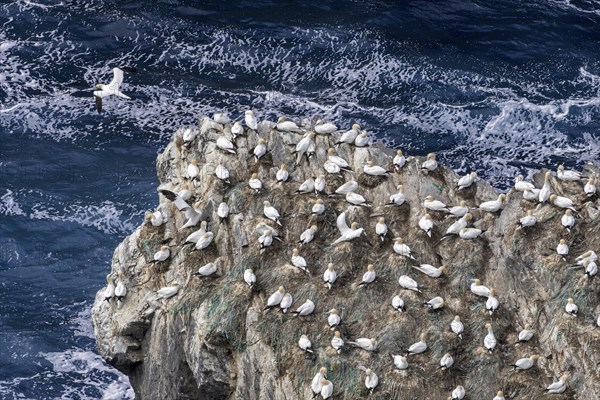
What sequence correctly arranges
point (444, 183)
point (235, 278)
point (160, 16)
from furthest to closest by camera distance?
point (160, 16) < point (444, 183) < point (235, 278)

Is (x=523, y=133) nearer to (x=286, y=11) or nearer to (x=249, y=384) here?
(x=286, y=11)

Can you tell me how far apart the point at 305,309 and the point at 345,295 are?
4.16ft

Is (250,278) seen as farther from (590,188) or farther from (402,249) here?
(590,188)

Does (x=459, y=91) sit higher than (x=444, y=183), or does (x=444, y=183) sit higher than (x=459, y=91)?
(x=444, y=183)

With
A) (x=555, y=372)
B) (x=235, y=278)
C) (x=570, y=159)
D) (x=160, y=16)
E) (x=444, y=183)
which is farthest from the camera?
(x=160, y=16)

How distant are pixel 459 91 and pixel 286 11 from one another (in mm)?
10328

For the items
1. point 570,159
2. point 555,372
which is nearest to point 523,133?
point 570,159

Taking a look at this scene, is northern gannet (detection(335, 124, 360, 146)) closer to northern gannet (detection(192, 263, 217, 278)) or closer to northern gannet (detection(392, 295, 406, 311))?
northern gannet (detection(192, 263, 217, 278))

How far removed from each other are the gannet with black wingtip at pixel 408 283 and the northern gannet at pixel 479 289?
4.72ft

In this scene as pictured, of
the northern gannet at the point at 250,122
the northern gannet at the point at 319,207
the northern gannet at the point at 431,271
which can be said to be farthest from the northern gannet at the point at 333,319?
the northern gannet at the point at 250,122

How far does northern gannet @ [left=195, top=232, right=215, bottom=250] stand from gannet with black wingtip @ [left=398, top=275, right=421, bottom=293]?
5356mm

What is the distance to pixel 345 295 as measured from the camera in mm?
34219

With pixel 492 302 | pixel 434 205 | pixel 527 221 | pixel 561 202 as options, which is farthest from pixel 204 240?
Answer: pixel 561 202

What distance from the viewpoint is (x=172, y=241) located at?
120 feet
